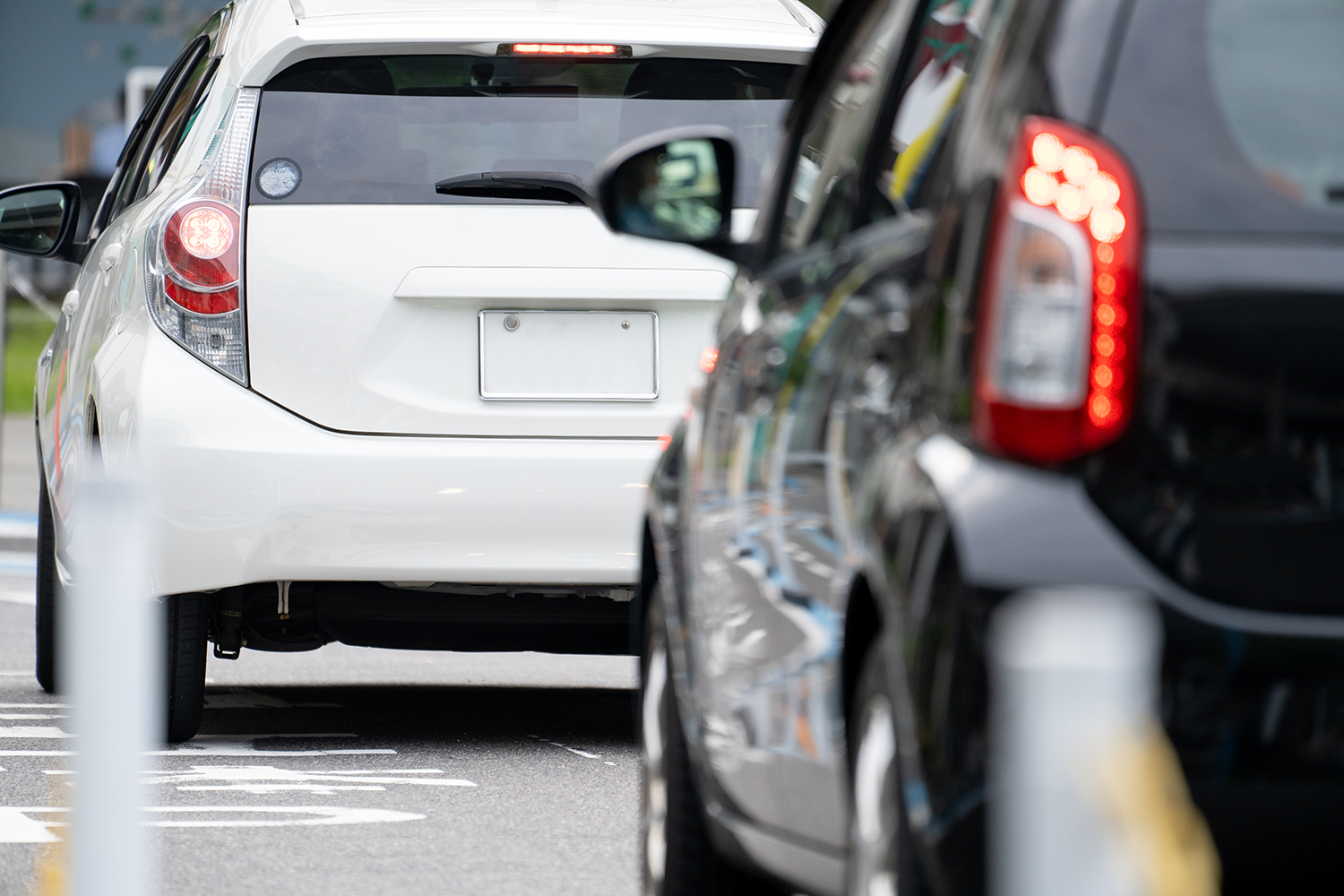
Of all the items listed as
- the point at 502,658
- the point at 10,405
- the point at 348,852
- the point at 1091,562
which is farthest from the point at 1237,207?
the point at 10,405

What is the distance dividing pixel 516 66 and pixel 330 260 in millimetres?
721

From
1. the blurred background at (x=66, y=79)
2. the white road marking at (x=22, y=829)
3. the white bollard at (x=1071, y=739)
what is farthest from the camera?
the blurred background at (x=66, y=79)

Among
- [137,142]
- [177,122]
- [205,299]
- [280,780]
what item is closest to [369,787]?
[280,780]

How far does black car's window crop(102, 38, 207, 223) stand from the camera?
23.4 ft

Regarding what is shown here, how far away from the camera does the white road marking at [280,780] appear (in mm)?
5617

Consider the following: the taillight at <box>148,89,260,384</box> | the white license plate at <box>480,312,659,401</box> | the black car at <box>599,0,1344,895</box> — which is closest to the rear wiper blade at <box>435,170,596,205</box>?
the white license plate at <box>480,312,659,401</box>

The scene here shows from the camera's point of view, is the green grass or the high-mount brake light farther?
the green grass

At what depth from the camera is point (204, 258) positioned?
580 cm

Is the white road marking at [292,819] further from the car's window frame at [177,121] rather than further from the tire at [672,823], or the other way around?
the car's window frame at [177,121]

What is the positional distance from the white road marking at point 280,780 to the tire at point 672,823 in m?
1.71

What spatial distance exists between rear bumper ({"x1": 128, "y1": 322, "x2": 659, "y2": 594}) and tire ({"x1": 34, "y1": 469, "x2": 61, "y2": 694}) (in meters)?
1.72

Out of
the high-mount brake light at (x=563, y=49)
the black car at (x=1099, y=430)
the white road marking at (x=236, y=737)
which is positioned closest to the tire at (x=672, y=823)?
the black car at (x=1099, y=430)

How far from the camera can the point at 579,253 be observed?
19.4 ft

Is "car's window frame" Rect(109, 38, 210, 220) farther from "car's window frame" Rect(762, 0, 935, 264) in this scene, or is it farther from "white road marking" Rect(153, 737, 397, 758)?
"car's window frame" Rect(762, 0, 935, 264)
